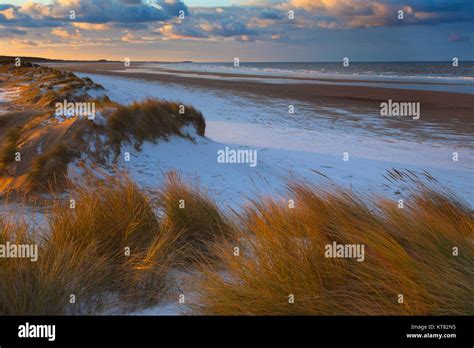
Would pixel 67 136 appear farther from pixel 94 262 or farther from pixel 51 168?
pixel 94 262

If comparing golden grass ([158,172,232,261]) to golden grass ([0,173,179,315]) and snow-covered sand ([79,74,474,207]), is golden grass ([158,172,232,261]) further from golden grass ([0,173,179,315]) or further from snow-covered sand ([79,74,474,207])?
snow-covered sand ([79,74,474,207])

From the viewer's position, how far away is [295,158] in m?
10.3

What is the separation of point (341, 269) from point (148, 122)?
6740 mm

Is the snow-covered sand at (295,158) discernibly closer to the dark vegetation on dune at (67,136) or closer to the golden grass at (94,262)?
the dark vegetation on dune at (67,136)

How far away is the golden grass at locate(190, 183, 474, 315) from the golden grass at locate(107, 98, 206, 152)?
512 centimetres

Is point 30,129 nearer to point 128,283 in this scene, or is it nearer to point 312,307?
point 128,283

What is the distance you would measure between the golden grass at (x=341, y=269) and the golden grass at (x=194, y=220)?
15.1 inches

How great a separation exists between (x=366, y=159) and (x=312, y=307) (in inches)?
301

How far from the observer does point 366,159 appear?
33.4 feet

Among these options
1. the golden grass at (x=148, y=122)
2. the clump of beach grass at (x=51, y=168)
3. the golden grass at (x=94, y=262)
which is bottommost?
the golden grass at (x=94, y=262)

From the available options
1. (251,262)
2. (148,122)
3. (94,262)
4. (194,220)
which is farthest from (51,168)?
(251,262)

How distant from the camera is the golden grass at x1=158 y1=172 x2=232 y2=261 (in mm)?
4344

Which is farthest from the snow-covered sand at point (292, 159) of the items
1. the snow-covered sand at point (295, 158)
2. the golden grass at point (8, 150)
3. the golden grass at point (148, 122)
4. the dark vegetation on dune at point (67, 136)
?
the golden grass at point (8, 150)

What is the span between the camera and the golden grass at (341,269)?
119 inches
